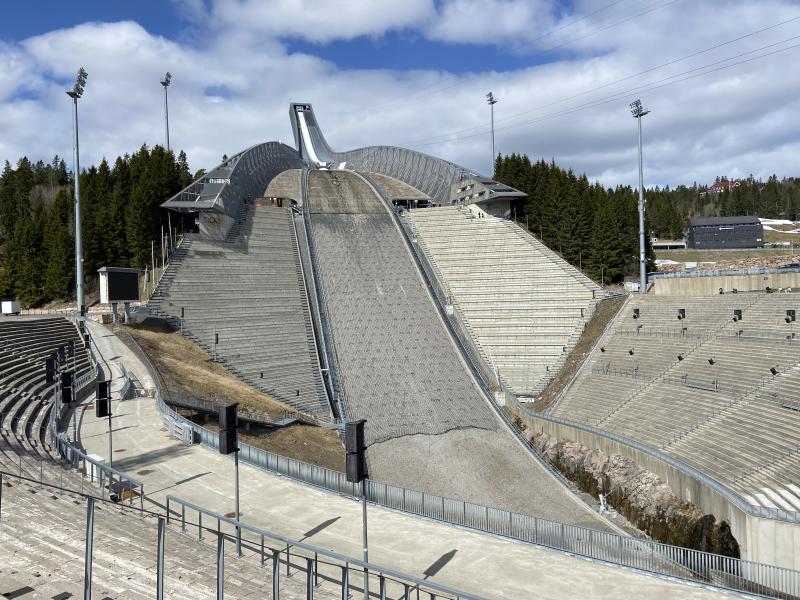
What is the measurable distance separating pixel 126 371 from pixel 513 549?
2218 cm

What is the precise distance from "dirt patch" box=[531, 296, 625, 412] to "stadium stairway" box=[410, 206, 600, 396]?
0.59 meters

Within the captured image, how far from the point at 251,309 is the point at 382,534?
30.5m

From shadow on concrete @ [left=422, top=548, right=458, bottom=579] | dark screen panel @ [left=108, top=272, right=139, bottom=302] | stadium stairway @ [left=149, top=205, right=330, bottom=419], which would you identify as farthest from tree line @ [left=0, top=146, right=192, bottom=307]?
shadow on concrete @ [left=422, top=548, right=458, bottom=579]

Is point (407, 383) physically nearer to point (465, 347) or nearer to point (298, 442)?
point (465, 347)

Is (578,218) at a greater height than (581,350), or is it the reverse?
(578,218)

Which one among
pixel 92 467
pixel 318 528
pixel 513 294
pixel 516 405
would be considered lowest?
pixel 516 405

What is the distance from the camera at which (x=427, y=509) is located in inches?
654

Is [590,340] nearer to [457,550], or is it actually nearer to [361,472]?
[457,550]

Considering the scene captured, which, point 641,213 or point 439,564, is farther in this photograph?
point 641,213

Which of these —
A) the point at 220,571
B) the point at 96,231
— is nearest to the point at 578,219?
the point at 96,231

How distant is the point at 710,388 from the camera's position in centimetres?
2844

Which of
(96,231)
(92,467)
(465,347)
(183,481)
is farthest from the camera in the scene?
(96,231)

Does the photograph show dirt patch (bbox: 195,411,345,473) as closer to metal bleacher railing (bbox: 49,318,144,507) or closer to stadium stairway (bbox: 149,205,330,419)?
stadium stairway (bbox: 149,205,330,419)

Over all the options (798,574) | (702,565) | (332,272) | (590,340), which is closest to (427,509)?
(702,565)
